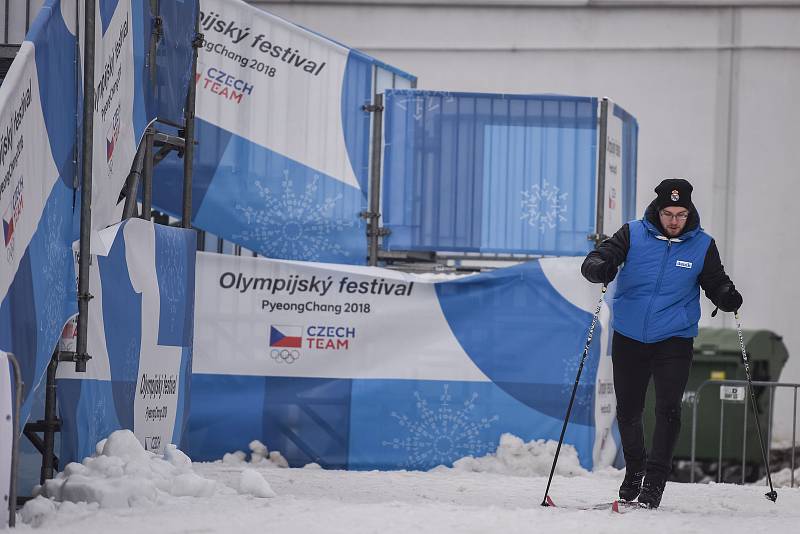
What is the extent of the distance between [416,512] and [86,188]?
188 centimetres

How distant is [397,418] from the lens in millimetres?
8898

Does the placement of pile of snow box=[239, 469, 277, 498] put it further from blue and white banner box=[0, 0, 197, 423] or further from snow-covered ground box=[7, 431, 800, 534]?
blue and white banner box=[0, 0, 197, 423]

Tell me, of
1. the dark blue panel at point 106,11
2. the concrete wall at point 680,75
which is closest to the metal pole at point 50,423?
the dark blue panel at point 106,11

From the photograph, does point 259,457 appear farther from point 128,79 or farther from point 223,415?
point 128,79

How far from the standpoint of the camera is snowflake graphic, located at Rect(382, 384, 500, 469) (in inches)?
350

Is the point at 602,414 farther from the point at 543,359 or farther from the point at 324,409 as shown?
the point at 324,409

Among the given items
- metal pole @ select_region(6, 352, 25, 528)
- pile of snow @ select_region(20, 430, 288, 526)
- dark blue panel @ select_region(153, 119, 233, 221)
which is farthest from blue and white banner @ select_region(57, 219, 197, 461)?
dark blue panel @ select_region(153, 119, 233, 221)

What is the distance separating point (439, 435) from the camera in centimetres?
890

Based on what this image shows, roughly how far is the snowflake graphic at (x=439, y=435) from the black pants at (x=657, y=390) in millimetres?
2362

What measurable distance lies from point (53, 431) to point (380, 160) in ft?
13.0

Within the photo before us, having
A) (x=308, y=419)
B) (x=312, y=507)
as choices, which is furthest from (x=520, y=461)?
(x=312, y=507)

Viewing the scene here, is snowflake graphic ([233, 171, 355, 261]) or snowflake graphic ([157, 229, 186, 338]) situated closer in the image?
snowflake graphic ([157, 229, 186, 338])

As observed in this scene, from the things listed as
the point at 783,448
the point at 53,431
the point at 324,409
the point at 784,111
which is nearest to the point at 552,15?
the point at 784,111

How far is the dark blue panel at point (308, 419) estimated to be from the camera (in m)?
8.83
